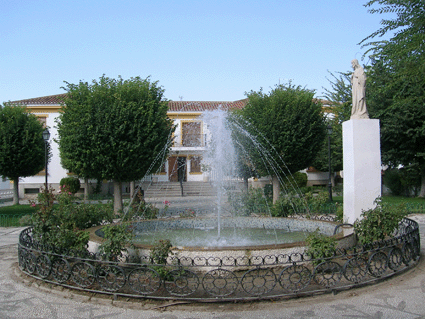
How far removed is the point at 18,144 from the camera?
1856 centimetres

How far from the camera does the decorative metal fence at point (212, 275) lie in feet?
15.5

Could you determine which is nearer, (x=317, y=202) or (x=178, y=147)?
(x=317, y=202)

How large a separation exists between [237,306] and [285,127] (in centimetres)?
1162

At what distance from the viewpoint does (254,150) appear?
54.1 feet

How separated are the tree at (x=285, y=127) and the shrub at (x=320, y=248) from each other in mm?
9656

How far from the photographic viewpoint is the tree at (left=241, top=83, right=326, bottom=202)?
15406mm

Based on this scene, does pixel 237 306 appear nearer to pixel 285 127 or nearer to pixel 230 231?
pixel 230 231

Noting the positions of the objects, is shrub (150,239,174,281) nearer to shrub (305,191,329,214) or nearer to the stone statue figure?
the stone statue figure

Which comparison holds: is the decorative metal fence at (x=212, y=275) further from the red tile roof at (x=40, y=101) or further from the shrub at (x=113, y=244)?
the red tile roof at (x=40, y=101)

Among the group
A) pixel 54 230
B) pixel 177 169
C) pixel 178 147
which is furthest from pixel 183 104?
pixel 54 230

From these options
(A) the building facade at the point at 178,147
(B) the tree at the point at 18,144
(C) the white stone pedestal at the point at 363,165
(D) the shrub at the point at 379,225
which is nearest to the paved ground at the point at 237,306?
(D) the shrub at the point at 379,225

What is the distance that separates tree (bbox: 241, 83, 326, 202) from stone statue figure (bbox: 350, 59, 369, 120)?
272 inches

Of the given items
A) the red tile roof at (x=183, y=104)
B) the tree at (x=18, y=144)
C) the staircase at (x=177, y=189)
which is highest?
the red tile roof at (x=183, y=104)

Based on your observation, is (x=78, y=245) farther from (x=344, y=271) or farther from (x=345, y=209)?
(x=345, y=209)
